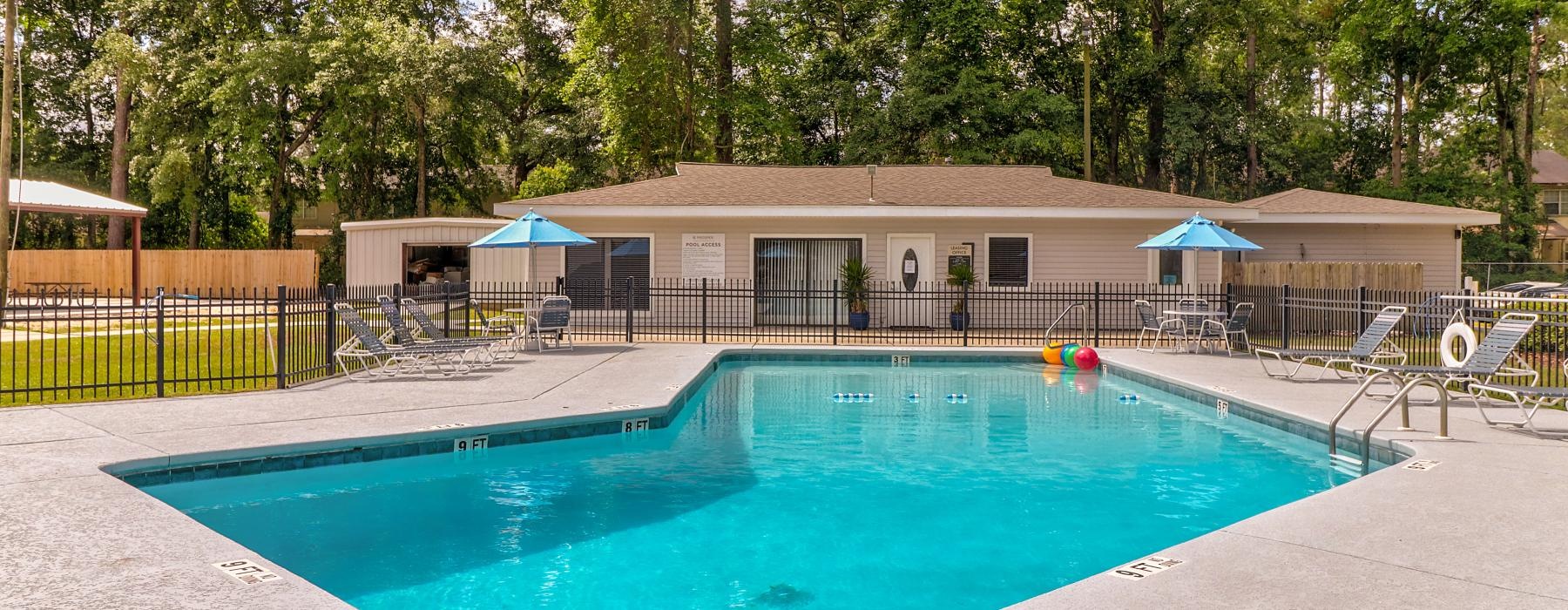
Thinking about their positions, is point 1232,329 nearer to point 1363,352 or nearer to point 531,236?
point 1363,352

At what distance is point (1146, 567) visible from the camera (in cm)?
454

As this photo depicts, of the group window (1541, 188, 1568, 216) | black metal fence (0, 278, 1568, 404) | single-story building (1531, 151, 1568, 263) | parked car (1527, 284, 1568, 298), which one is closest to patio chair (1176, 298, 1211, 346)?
black metal fence (0, 278, 1568, 404)

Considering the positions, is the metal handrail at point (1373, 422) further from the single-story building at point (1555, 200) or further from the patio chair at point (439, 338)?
the single-story building at point (1555, 200)

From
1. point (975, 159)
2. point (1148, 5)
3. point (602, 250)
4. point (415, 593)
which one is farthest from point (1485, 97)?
point (415, 593)

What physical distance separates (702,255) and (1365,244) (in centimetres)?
1396

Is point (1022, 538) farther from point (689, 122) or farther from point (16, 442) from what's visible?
point (689, 122)

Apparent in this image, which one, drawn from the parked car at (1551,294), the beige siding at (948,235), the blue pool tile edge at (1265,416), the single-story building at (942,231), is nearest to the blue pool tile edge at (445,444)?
the blue pool tile edge at (1265,416)

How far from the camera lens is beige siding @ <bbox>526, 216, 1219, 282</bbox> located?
20281 mm

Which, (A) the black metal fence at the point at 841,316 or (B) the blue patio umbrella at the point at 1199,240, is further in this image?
(B) the blue patio umbrella at the point at 1199,240

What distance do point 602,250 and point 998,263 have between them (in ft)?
26.1

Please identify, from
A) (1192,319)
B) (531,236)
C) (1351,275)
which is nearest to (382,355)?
(531,236)

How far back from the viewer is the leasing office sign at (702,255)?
20.6 m

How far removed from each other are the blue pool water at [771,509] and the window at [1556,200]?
2076 inches

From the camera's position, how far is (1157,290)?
19906 mm
